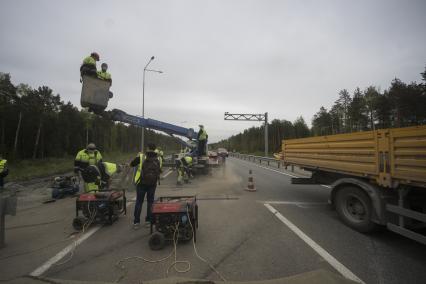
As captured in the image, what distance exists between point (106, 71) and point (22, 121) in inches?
1766

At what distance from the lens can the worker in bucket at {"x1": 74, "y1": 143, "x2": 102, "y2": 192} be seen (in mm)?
7164

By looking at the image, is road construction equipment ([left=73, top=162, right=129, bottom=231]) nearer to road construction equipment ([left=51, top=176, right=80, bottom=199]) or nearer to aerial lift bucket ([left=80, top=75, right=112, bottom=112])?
aerial lift bucket ([left=80, top=75, right=112, bottom=112])

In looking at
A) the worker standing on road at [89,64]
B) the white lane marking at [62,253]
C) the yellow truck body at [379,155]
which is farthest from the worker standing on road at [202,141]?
the white lane marking at [62,253]

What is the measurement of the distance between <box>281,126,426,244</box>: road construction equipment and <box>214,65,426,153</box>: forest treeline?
18.3 m

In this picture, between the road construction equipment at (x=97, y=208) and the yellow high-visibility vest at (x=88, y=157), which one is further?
the yellow high-visibility vest at (x=88, y=157)

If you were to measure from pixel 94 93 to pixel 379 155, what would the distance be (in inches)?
320

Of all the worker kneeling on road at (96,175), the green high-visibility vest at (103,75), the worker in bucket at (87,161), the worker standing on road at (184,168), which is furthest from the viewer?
the worker standing on road at (184,168)

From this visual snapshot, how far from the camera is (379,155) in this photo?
4.75 metres

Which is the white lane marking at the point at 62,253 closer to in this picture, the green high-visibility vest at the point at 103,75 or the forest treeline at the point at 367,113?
the green high-visibility vest at the point at 103,75

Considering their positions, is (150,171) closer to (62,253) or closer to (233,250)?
(62,253)

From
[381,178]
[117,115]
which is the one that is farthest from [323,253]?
[117,115]

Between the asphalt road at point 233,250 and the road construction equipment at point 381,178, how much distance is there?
1.35 ft

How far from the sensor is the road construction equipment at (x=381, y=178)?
159 inches

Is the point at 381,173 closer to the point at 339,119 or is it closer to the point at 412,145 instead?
the point at 412,145
